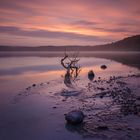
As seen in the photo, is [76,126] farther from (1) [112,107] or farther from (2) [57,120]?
(1) [112,107]

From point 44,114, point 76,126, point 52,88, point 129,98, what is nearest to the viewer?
point 76,126

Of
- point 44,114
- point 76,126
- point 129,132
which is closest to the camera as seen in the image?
point 129,132

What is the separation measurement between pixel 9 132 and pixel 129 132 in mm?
6116

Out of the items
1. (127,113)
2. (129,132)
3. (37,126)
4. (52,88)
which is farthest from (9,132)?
(52,88)

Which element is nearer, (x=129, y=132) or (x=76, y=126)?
(x=129, y=132)

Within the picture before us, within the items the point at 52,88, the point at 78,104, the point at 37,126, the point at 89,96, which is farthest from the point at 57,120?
the point at 52,88

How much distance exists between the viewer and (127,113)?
614 inches

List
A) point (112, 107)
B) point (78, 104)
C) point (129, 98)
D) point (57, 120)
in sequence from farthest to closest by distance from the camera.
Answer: point (129, 98), point (78, 104), point (112, 107), point (57, 120)

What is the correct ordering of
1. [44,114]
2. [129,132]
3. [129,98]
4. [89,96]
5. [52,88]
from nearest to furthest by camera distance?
1. [129,132]
2. [44,114]
3. [129,98]
4. [89,96]
5. [52,88]

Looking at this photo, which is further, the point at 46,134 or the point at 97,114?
the point at 97,114

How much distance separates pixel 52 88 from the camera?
2538 centimetres

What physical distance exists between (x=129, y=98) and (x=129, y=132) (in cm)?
719

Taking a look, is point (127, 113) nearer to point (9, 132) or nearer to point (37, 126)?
point (37, 126)

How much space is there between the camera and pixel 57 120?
1493cm
